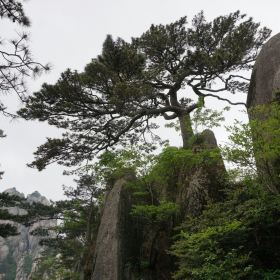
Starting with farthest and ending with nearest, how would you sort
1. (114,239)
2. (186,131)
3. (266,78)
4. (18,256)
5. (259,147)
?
(18,256) < (186,131) < (266,78) < (114,239) < (259,147)

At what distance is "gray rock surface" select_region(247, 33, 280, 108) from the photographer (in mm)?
Answer: 9752

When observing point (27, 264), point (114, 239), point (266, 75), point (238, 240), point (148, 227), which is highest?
point (27, 264)

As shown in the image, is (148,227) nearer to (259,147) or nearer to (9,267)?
(259,147)

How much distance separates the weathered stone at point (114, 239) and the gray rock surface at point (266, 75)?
16.7 ft

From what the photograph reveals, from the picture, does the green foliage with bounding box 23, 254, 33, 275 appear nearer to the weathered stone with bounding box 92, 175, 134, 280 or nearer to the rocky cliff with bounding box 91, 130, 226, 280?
the weathered stone with bounding box 92, 175, 134, 280

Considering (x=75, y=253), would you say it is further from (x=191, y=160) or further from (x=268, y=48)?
(x=268, y=48)

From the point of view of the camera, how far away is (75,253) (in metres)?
24.4

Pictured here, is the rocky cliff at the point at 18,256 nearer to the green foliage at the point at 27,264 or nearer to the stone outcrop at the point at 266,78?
the green foliage at the point at 27,264

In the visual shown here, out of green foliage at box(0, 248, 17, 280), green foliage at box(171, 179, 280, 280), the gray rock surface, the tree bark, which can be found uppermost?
green foliage at box(0, 248, 17, 280)

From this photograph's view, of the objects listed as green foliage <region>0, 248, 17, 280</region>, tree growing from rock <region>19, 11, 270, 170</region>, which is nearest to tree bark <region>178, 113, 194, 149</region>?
tree growing from rock <region>19, 11, 270, 170</region>

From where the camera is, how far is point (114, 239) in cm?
950

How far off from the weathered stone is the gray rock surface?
5102mm

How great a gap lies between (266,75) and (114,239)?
22.8 ft

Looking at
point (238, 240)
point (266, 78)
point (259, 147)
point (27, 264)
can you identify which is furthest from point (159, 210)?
point (27, 264)
